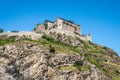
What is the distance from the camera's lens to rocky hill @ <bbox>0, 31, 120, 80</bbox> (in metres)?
122

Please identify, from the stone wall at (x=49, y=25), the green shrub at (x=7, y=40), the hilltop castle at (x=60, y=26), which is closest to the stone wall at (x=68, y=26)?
the hilltop castle at (x=60, y=26)

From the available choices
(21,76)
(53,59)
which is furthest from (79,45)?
(21,76)

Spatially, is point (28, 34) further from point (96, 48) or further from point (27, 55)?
point (96, 48)

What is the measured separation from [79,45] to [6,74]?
47.7m

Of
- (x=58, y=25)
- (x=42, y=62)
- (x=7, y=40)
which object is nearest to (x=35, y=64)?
(x=42, y=62)

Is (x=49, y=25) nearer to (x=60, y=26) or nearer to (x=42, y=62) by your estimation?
(x=60, y=26)

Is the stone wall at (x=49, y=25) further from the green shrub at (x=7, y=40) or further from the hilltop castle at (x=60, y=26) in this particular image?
the green shrub at (x=7, y=40)

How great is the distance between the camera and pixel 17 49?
128 metres

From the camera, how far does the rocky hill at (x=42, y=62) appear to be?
402 ft

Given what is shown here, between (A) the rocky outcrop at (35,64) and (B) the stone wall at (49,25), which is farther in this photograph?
(B) the stone wall at (49,25)

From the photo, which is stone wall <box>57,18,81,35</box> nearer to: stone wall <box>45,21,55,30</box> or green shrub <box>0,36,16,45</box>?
stone wall <box>45,21,55,30</box>

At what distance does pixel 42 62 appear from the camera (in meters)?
125

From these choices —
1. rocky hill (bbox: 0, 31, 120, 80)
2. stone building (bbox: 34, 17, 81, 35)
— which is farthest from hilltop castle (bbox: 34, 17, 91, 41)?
rocky hill (bbox: 0, 31, 120, 80)

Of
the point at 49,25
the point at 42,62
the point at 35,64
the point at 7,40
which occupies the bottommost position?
the point at 35,64
